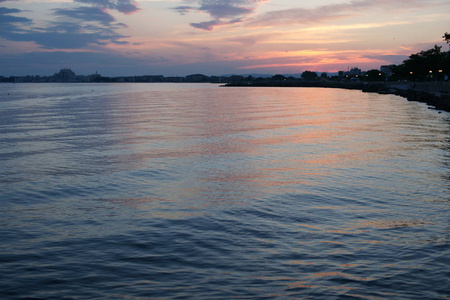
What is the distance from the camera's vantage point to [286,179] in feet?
59.8

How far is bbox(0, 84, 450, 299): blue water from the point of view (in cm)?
841

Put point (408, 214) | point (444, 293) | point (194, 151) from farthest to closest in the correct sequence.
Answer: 1. point (194, 151)
2. point (408, 214)
3. point (444, 293)

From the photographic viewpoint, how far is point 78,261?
9641 millimetres

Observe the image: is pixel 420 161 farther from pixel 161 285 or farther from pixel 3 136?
pixel 3 136

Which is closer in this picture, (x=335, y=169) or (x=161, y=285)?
(x=161, y=285)

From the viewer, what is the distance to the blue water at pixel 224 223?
331 inches

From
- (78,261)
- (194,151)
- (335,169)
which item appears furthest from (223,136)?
(78,261)

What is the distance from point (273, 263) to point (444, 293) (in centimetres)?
328

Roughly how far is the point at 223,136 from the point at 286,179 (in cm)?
1633

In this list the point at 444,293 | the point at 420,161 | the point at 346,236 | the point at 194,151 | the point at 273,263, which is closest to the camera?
the point at 444,293

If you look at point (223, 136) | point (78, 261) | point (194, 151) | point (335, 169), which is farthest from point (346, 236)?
point (223, 136)

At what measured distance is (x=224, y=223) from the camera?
40.5ft

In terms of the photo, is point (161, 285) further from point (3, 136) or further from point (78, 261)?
point (3, 136)

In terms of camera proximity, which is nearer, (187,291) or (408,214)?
(187,291)
